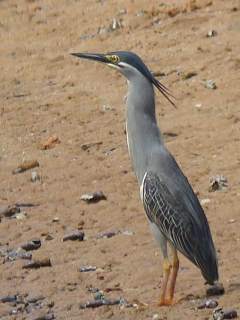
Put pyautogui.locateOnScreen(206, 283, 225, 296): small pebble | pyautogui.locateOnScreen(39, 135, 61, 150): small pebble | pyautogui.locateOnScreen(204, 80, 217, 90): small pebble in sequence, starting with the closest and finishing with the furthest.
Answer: pyautogui.locateOnScreen(206, 283, 225, 296): small pebble
pyautogui.locateOnScreen(39, 135, 61, 150): small pebble
pyautogui.locateOnScreen(204, 80, 217, 90): small pebble

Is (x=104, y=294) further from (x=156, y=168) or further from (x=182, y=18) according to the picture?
(x=182, y=18)

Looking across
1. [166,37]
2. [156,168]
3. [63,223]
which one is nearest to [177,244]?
[156,168]

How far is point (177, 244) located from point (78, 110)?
495 cm

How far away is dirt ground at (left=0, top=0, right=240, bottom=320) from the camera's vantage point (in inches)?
330

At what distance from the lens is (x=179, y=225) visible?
783cm

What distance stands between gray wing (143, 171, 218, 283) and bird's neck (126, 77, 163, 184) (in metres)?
0.20

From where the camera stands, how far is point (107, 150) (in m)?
11.4

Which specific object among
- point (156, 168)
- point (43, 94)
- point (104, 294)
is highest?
point (156, 168)

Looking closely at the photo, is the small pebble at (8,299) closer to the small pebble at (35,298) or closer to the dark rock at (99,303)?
the small pebble at (35,298)

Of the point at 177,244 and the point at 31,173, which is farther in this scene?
the point at 31,173

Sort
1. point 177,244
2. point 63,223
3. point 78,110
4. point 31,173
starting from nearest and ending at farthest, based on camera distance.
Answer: point 177,244, point 63,223, point 31,173, point 78,110

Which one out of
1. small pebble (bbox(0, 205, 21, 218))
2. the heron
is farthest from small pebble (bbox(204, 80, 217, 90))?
the heron

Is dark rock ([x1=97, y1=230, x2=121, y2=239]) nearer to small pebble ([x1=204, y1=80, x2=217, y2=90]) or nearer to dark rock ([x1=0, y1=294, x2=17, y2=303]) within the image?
dark rock ([x1=0, y1=294, x2=17, y2=303])

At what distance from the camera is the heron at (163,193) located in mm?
7770
